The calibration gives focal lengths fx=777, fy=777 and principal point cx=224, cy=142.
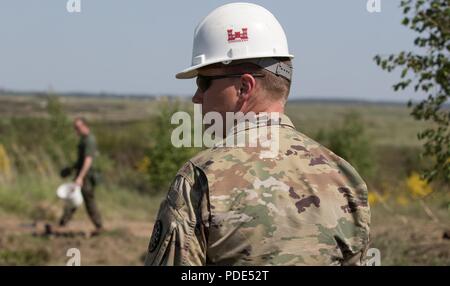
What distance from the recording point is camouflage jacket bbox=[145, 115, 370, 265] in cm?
219

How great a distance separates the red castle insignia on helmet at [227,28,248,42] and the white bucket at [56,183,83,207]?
8.44 metres

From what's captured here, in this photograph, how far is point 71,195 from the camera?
1088cm

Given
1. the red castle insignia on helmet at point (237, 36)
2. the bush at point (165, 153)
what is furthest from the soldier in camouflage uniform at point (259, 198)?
the bush at point (165, 153)

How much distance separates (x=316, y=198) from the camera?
2.31m

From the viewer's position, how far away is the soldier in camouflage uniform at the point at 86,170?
10484 mm

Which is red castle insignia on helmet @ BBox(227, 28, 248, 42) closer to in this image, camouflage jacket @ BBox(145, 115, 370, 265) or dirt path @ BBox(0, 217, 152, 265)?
camouflage jacket @ BBox(145, 115, 370, 265)

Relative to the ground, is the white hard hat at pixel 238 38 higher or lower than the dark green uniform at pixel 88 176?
higher

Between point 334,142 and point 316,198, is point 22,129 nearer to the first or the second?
point 334,142

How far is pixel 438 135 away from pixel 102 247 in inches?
235

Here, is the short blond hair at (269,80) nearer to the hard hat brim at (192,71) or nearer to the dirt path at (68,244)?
the hard hat brim at (192,71)

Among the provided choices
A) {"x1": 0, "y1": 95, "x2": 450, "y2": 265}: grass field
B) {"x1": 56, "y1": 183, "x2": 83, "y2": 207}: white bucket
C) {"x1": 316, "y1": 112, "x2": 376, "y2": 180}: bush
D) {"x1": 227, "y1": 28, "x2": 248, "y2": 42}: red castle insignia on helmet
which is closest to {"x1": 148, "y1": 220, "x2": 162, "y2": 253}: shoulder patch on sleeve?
{"x1": 227, "y1": 28, "x2": 248, "y2": 42}: red castle insignia on helmet

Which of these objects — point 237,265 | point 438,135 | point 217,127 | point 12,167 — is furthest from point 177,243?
point 12,167

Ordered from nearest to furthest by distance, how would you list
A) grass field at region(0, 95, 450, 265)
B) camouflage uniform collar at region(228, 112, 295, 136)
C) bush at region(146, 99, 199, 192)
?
1. camouflage uniform collar at region(228, 112, 295, 136)
2. grass field at region(0, 95, 450, 265)
3. bush at region(146, 99, 199, 192)

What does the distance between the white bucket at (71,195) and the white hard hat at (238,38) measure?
8.38 meters
